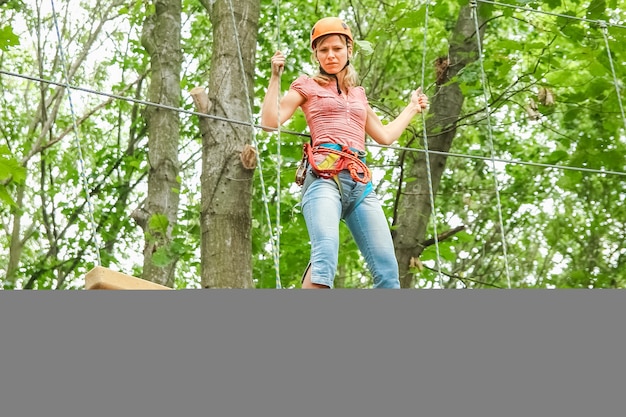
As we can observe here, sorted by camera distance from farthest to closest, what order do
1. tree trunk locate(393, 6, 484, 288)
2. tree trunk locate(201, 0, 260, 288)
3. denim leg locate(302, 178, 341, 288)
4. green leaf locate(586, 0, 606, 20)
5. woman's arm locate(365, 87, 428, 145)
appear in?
tree trunk locate(393, 6, 484, 288), green leaf locate(586, 0, 606, 20), tree trunk locate(201, 0, 260, 288), woman's arm locate(365, 87, 428, 145), denim leg locate(302, 178, 341, 288)

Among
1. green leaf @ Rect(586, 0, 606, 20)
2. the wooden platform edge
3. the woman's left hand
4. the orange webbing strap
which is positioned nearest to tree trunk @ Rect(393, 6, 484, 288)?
green leaf @ Rect(586, 0, 606, 20)

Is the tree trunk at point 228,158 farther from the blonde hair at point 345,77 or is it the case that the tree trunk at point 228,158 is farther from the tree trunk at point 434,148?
the tree trunk at point 434,148

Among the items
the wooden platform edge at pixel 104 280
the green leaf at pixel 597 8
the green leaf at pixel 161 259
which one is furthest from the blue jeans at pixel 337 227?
the green leaf at pixel 597 8

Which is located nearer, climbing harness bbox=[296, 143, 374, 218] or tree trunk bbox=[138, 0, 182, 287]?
climbing harness bbox=[296, 143, 374, 218]

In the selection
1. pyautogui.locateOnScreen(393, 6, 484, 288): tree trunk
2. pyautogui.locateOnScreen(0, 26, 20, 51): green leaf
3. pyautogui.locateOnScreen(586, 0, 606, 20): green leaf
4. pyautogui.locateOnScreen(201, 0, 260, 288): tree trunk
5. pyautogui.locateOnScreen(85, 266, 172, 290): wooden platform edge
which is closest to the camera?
pyautogui.locateOnScreen(85, 266, 172, 290): wooden platform edge

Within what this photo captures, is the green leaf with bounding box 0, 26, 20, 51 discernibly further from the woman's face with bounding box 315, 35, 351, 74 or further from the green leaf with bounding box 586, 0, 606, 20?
the green leaf with bounding box 586, 0, 606, 20

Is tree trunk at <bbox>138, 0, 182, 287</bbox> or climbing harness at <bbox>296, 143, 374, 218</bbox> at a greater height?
tree trunk at <bbox>138, 0, 182, 287</bbox>

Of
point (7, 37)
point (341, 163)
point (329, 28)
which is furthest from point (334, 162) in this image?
point (7, 37)

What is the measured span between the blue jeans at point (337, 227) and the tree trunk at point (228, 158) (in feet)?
2.03

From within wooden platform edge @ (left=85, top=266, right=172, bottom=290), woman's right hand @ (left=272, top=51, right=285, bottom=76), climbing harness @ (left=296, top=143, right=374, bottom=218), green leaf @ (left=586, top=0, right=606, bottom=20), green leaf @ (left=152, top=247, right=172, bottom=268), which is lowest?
wooden platform edge @ (left=85, top=266, right=172, bottom=290)

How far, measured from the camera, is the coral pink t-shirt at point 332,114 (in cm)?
293

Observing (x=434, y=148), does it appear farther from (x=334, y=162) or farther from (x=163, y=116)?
(x=334, y=162)

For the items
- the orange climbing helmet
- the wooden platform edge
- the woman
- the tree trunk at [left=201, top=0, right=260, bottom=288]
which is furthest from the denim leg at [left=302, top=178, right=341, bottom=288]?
the wooden platform edge

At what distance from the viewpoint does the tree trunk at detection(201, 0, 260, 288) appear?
11.1 ft
